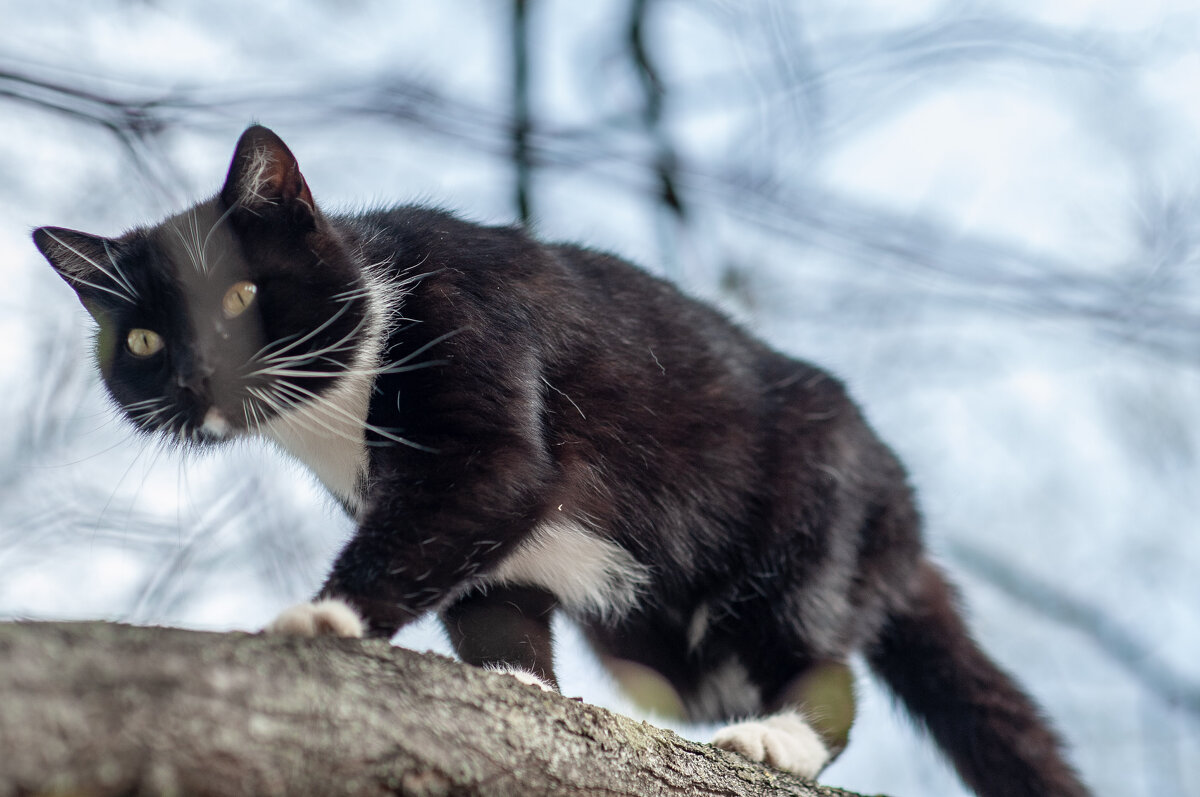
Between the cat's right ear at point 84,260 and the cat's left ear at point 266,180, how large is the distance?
0.37 meters

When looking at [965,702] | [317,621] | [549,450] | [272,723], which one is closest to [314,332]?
[549,450]

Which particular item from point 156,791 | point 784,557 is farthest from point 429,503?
point 784,557

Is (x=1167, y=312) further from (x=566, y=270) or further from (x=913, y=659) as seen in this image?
(x=566, y=270)

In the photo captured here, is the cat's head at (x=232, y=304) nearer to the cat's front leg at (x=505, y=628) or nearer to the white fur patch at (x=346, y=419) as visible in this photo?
the white fur patch at (x=346, y=419)

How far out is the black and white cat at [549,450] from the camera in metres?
2.45

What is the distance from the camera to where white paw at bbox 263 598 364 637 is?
6.33 feet

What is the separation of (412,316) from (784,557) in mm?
1449

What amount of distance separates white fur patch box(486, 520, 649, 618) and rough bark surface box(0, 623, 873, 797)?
2.59 ft

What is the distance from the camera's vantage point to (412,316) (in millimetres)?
2670

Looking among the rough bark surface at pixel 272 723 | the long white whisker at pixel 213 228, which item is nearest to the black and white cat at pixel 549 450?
the long white whisker at pixel 213 228

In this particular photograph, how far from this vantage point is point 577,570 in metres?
2.94

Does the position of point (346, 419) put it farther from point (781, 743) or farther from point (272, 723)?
point (781, 743)

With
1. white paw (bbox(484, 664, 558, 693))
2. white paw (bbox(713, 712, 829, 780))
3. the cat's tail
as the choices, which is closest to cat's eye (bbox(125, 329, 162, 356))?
white paw (bbox(484, 664, 558, 693))

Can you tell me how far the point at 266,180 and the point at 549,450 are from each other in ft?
3.39
